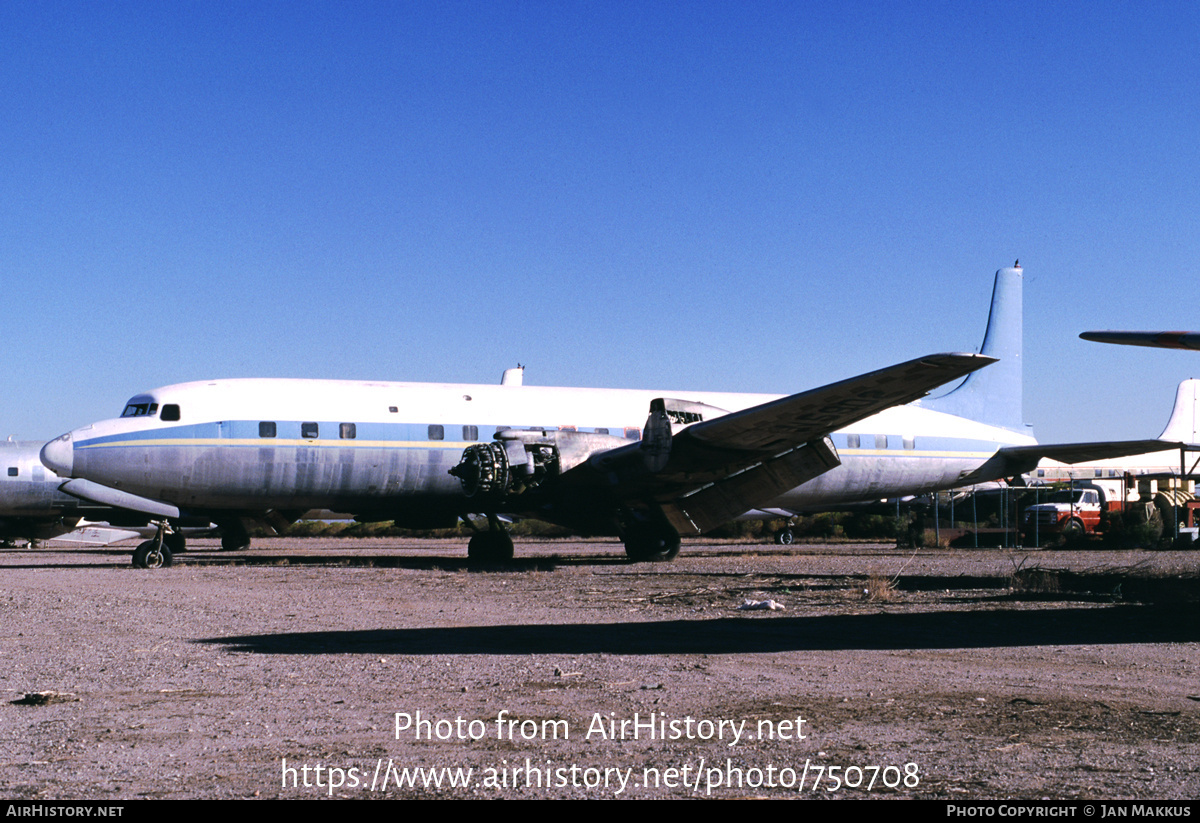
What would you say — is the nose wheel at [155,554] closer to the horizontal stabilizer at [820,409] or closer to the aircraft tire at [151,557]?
the aircraft tire at [151,557]

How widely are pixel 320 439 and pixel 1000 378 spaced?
17.7 meters

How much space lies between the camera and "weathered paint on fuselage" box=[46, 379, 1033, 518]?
20297mm

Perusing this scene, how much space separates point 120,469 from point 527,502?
7820mm

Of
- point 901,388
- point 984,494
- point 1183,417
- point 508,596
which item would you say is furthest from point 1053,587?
point 1183,417

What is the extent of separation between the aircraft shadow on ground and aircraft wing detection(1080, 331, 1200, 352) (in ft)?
8.75

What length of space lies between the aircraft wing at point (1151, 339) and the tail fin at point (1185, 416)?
35.4 metres

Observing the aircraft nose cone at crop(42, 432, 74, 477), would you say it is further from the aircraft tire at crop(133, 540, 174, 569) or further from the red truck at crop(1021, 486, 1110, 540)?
the red truck at crop(1021, 486, 1110, 540)

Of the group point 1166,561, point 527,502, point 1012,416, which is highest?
point 1012,416

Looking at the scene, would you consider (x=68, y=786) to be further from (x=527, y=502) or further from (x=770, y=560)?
(x=770, y=560)

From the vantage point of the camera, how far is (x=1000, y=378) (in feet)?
92.4

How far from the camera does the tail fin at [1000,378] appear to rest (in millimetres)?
27578

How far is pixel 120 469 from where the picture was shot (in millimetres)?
20109

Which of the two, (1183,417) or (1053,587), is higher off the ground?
(1183,417)

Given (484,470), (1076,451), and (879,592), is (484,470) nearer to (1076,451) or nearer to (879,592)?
(879,592)
